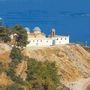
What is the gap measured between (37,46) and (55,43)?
200 inches

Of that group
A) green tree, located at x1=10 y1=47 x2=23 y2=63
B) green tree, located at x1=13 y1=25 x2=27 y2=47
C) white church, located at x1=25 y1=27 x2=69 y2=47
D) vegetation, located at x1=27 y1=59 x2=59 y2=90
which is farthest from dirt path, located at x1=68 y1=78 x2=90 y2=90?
green tree, located at x1=10 y1=47 x2=23 y2=63

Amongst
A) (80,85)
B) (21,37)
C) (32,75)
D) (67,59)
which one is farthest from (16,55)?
(67,59)

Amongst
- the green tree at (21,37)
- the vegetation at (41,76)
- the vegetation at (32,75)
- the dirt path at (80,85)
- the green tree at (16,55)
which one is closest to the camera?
the vegetation at (32,75)

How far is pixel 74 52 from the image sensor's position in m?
92.6

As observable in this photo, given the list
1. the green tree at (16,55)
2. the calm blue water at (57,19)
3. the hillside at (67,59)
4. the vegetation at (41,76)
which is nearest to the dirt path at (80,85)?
the hillside at (67,59)

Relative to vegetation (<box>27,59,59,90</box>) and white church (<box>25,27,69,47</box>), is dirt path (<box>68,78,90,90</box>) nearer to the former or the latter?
white church (<box>25,27,69,47</box>)

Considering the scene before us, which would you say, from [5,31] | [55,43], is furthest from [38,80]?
[55,43]

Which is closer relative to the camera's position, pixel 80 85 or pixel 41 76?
pixel 41 76

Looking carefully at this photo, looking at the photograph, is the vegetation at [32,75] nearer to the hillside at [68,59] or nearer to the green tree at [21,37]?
the green tree at [21,37]

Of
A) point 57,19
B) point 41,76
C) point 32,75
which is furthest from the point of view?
point 57,19

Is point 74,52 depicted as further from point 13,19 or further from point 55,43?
point 13,19

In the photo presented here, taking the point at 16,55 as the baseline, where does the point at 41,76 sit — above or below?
below

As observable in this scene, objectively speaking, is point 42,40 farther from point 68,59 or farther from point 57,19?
point 57,19

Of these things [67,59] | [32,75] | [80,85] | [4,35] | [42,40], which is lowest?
Answer: [32,75]
